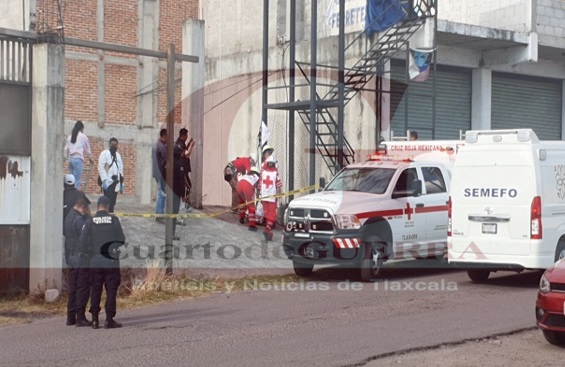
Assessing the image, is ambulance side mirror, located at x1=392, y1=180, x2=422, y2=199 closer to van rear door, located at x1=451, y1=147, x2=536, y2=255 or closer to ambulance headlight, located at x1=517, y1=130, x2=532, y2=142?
van rear door, located at x1=451, y1=147, x2=536, y2=255

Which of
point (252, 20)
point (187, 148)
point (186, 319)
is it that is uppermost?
point (252, 20)

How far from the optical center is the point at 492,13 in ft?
94.2

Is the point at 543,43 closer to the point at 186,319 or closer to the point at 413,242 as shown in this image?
the point at 413,242

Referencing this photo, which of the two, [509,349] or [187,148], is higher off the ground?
[187,148]

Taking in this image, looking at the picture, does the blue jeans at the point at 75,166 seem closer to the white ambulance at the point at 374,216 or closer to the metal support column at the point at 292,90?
the white ambulance at the point at 374,216

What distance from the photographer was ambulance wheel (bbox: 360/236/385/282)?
16938 millimetres

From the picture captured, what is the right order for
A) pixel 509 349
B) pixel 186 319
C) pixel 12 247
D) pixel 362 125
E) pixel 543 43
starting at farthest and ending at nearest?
pixel 543 43 < pixel 362 125 < pixel 12 247 < pixel 186 319 < pixel 509 349

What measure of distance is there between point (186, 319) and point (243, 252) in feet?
21.9

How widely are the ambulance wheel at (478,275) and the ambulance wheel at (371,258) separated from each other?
1.61m

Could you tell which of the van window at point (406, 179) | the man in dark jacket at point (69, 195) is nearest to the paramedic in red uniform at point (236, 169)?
the van window at point (406, 179)

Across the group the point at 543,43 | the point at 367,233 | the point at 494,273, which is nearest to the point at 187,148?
the point at 367,233

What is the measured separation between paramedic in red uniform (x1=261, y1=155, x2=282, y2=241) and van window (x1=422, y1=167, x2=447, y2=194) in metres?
3.93

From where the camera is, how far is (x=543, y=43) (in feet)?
91.9

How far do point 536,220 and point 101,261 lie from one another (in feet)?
23.7
